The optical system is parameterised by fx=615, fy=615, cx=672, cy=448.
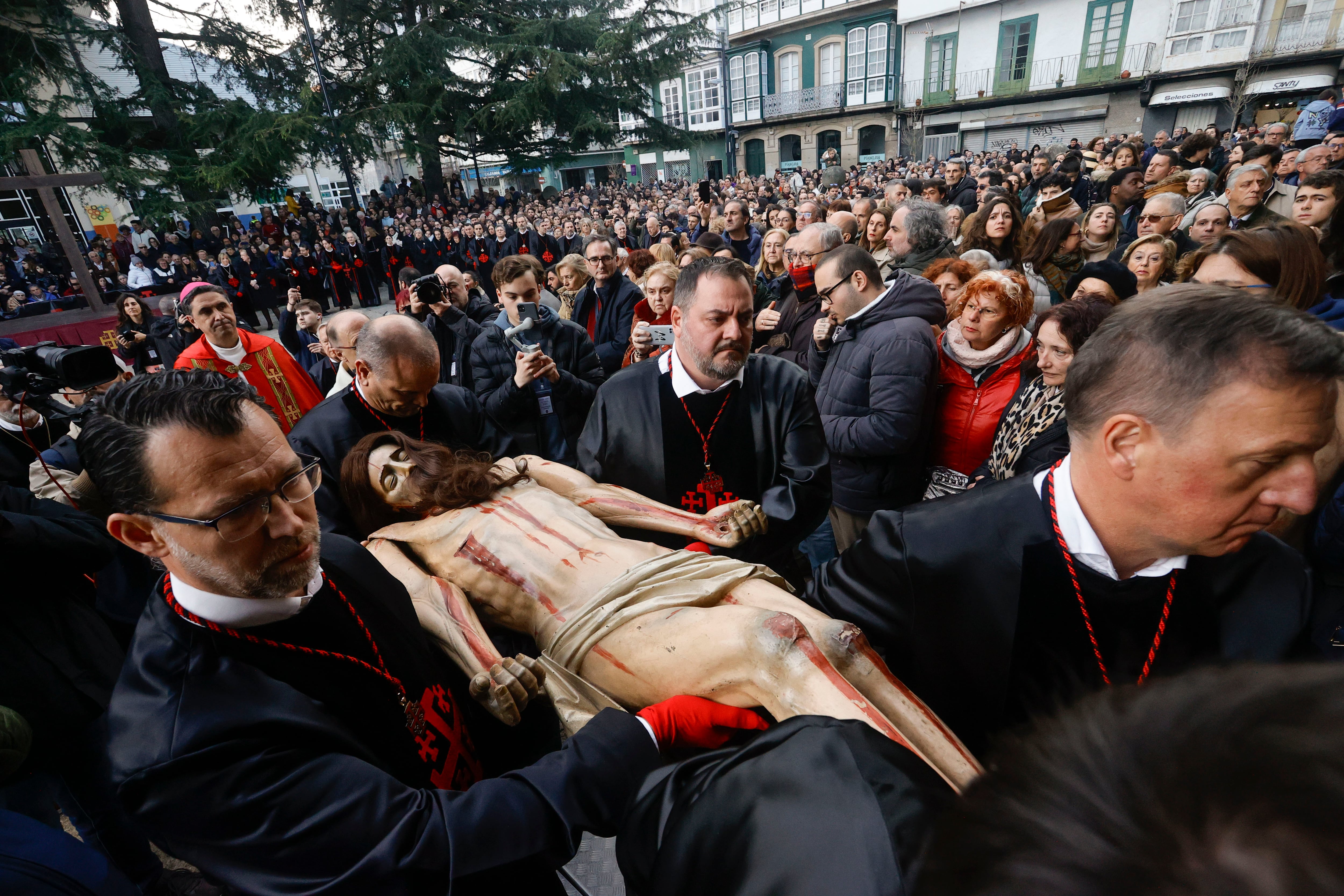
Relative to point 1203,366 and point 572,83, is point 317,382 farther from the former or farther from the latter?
point 572,83

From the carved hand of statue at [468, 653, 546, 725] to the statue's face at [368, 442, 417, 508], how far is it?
1.00 meters

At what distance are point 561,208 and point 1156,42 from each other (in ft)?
72.0

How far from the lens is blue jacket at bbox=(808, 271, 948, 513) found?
3.04 metres

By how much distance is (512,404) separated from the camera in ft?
12.4

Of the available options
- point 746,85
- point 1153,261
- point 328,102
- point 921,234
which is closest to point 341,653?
point 921,234

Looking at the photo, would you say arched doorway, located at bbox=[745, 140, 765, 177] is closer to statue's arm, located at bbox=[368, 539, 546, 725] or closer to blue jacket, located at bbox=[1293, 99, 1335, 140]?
blue jacket, located at bbox=[1293, 99, 1335, 140]

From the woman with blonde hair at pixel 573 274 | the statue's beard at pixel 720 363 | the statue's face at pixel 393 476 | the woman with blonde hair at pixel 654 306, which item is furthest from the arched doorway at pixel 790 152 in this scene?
the statue's face at pixel 393 476

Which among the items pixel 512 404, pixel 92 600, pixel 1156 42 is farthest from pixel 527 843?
pixel 1156 42

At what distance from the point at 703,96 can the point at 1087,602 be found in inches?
1558

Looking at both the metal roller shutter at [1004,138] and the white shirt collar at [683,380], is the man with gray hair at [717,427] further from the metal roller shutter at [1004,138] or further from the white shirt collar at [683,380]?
the metal roller shutter at [1004,138]

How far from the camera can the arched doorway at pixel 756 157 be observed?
34.5m

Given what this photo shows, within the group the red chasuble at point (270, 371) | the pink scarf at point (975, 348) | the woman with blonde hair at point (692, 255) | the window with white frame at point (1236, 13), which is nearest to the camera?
the pink scarf at point (975, 348)

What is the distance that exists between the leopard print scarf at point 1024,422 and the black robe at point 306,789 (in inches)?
78.7

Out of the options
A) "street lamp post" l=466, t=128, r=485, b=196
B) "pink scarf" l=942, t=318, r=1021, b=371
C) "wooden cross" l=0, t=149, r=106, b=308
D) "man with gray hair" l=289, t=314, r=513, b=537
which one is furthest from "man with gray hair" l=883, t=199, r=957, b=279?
"street lamp post" l=466, t=128, r=485, b=196
